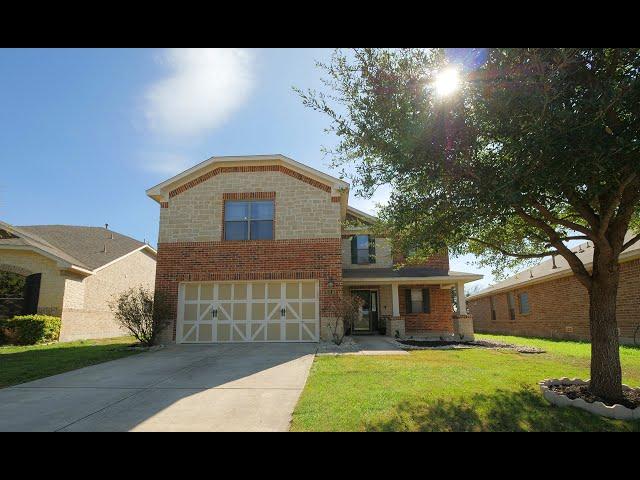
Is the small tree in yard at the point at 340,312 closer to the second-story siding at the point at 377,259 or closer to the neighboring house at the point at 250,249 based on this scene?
the neighboring house at the point at 250,249

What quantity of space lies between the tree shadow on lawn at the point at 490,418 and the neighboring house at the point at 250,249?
32.0 feet

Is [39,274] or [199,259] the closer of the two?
[199,259]

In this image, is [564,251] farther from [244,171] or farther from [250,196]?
[244,171]

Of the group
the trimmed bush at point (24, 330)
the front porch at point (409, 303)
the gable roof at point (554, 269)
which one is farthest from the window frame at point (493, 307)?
the trimmed bush at point (24, 330)

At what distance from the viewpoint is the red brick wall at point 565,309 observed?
14875 mm

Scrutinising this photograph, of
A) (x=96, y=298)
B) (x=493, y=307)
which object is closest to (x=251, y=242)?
(x=96, y=298)

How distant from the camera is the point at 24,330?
16.4 m

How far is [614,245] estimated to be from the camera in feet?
21.7

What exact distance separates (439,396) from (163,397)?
4.61 meters

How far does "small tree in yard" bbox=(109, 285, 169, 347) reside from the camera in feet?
46.7
